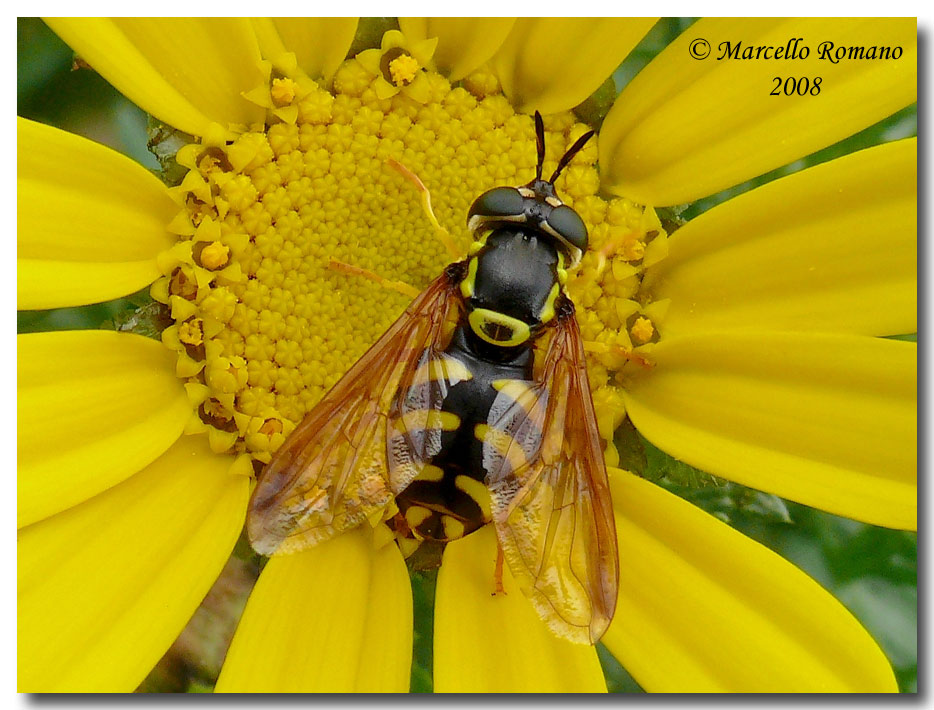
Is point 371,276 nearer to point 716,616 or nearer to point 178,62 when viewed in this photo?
point 178,62

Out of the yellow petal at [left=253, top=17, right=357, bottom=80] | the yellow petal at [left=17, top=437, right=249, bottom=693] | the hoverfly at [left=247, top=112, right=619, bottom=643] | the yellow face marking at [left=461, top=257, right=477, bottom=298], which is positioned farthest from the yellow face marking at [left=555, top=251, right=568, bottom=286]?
the yellow petal at [left=17, top=437, right=249, bottom=693]

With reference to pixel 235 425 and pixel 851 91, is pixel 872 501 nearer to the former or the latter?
pixel 851 91

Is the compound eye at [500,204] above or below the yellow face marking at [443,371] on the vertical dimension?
above

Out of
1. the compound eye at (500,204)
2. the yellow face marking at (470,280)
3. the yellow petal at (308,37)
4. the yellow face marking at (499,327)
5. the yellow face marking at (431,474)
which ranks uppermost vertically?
the yellow petal at (308,37)

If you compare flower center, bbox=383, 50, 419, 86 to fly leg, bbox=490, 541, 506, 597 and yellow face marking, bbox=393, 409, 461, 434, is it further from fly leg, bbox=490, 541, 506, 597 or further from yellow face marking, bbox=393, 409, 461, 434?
fly leg, bbox=490, 541, 506, 597

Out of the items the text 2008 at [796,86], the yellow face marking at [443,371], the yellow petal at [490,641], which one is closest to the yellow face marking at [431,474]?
the yellow face marking at [443,371]

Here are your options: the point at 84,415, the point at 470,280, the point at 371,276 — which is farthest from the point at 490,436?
the point at 84,415

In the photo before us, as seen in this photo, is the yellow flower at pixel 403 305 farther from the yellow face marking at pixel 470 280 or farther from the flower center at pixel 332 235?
the yellow face marking at pixel 470 280
